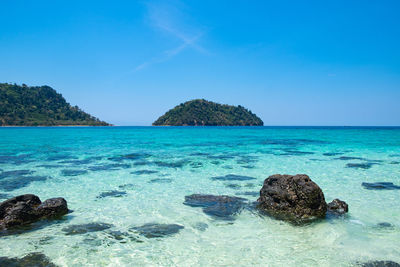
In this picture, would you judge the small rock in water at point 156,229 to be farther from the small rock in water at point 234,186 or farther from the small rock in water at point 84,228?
the small rock in water at point 234,186

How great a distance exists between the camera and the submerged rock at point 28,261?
503 cm

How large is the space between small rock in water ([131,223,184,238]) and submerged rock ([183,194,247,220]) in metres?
1.46

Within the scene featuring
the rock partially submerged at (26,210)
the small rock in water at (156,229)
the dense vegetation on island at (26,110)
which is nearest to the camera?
the small rock in water at (156,229)

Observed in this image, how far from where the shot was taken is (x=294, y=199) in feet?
26.0

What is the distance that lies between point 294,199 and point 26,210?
8.27m

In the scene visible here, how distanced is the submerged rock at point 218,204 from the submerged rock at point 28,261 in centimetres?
465

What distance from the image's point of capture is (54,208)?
796cm

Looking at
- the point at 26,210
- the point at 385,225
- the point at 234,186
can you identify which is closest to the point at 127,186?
the point at 26,210

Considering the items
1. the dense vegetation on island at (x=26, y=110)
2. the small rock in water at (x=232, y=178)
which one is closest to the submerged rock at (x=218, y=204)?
the small rock in water at (x=232, y=178)

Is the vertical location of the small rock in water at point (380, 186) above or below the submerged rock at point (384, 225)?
above

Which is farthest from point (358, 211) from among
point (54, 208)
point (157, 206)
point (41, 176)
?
point (41, 176)

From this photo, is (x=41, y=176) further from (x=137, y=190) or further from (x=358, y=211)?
(x=358, y=211)

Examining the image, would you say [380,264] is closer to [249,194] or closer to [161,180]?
[249,194]

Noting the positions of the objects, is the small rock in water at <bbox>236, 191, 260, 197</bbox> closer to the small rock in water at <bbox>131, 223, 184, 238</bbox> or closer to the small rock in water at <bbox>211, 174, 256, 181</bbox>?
the small rock in water at <bbox>211, 174, 256, 181</bbox>
